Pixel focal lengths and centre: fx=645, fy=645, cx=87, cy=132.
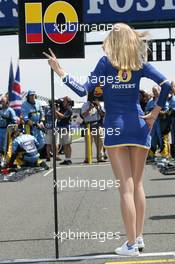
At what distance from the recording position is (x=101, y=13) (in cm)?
2345

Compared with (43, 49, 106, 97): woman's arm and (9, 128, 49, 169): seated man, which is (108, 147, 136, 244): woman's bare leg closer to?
(43, 49, 106, 97): woman's arm

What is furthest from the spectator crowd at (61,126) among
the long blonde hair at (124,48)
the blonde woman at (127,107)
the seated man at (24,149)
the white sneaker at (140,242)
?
the long blonde hair at (124,48)

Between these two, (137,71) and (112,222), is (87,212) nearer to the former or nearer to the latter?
(112,222)

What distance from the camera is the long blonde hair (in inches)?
219

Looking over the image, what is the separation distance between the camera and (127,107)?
568 centimetres

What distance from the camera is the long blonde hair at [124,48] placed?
555cm

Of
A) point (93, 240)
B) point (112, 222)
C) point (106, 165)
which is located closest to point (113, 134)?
point (93, 240)

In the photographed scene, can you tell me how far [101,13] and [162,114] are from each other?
8332mm

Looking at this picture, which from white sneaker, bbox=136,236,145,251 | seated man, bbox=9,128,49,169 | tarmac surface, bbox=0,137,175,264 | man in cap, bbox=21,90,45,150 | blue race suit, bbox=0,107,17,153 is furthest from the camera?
man in cap, bbox=21,90,45,150

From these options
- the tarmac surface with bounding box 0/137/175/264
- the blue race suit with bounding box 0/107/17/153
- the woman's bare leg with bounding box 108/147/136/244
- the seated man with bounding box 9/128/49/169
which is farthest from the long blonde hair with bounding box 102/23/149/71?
the blue race suit with bounding box 0/107/17/153

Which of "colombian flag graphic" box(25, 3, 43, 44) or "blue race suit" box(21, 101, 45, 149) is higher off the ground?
"colombian flag graphic" box(25, 3, 43, 44)

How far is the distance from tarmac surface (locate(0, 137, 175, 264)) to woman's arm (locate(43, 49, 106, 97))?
108cm

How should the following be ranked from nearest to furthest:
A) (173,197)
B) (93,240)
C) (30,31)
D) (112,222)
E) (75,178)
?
(30,31) < (93,240) < (112,222) < (173,197) < (75,178)

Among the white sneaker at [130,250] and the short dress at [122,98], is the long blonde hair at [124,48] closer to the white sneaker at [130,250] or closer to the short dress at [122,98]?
the short dress at [122,98]
